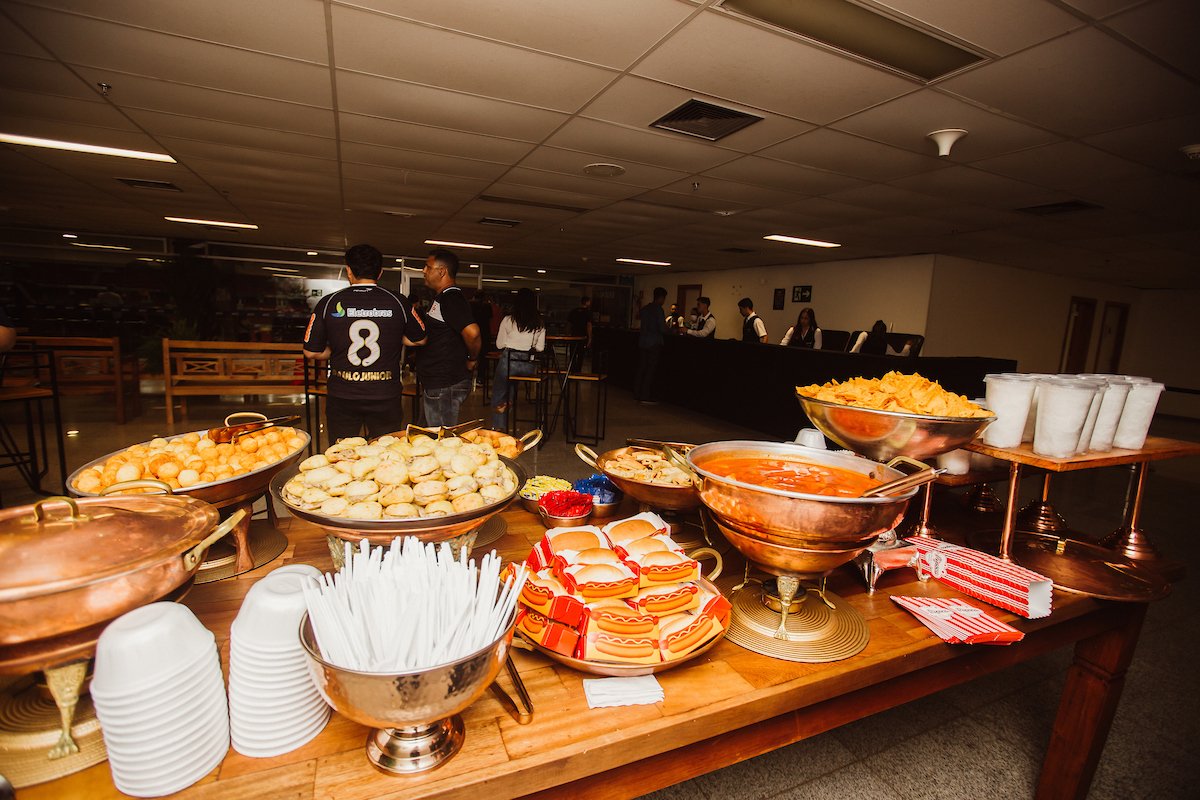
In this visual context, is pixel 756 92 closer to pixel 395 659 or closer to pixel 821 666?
pixel 821 666

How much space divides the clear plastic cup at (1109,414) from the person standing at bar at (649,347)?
6.29 m

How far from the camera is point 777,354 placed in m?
6.69

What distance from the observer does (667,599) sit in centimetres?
87

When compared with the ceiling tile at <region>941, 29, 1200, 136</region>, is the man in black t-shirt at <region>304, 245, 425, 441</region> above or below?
below

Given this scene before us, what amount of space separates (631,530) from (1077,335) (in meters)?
14.9

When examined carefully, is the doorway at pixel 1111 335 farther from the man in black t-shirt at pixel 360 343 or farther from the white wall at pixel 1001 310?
the man in black t-shirt at pixel 360 343

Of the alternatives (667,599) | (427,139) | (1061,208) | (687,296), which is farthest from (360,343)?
(687,296)

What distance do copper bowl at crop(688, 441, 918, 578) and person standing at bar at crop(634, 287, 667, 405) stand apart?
6.86m

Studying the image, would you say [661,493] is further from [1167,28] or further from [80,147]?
[80,147]

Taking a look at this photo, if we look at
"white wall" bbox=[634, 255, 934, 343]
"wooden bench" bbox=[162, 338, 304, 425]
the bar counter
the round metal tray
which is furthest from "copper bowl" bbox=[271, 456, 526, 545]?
"white wall" bbox=[634, 255, 934, 343]

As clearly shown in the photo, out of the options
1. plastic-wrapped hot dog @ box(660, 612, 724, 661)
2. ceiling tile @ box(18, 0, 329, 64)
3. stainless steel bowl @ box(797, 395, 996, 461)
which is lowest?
plastic-wrapped hot dog @ box(660, 612, 724, 661)

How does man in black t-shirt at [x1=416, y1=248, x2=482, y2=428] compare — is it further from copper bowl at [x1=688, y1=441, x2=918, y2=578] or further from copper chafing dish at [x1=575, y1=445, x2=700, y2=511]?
copper bowl at [x1=688, y1=441, x2=918, y2=578]

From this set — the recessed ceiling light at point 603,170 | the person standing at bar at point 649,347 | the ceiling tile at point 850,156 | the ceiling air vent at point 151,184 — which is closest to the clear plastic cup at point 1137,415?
the ceiling tile at point 850,156

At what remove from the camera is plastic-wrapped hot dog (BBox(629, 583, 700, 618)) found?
867 millimetres
